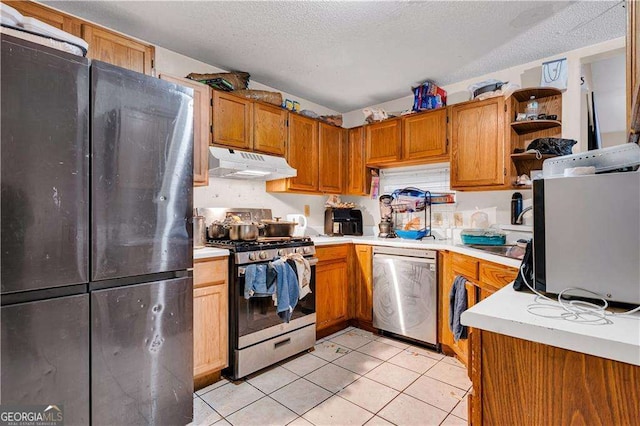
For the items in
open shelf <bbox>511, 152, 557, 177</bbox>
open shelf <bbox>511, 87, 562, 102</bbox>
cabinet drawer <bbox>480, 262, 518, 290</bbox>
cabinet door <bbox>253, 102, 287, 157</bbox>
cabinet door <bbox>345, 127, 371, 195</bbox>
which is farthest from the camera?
cabinet door <bbox>345, 127, 371, 195</bbox>

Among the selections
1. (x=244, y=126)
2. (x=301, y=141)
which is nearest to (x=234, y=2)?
(x=244, y=126)

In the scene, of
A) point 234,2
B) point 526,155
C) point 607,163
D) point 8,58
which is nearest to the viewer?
point 607,163

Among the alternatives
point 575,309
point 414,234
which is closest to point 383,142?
point 414,234

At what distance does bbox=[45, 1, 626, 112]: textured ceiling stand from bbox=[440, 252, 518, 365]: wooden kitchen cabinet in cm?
162

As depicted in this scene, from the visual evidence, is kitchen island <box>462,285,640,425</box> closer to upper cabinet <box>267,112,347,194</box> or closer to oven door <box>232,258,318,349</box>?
oven door <box>232,258,318,349</box>

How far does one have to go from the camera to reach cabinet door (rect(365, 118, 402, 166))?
327cm

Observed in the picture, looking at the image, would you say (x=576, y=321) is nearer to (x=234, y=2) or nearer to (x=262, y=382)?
(x=262, y=382)

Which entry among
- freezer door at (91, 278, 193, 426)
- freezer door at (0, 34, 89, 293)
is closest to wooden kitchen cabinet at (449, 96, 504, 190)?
freezer door at (91, 278, 193, 426)

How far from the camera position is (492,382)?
2.55 ft

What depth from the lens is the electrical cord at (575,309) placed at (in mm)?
732

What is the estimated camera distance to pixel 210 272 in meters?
2.07

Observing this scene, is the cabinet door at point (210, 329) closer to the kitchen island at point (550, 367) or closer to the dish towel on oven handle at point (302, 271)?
the dish towel on oven handle at point (302, 271)

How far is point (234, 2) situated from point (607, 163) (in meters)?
2.04

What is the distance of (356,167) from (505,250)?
5.90ft
